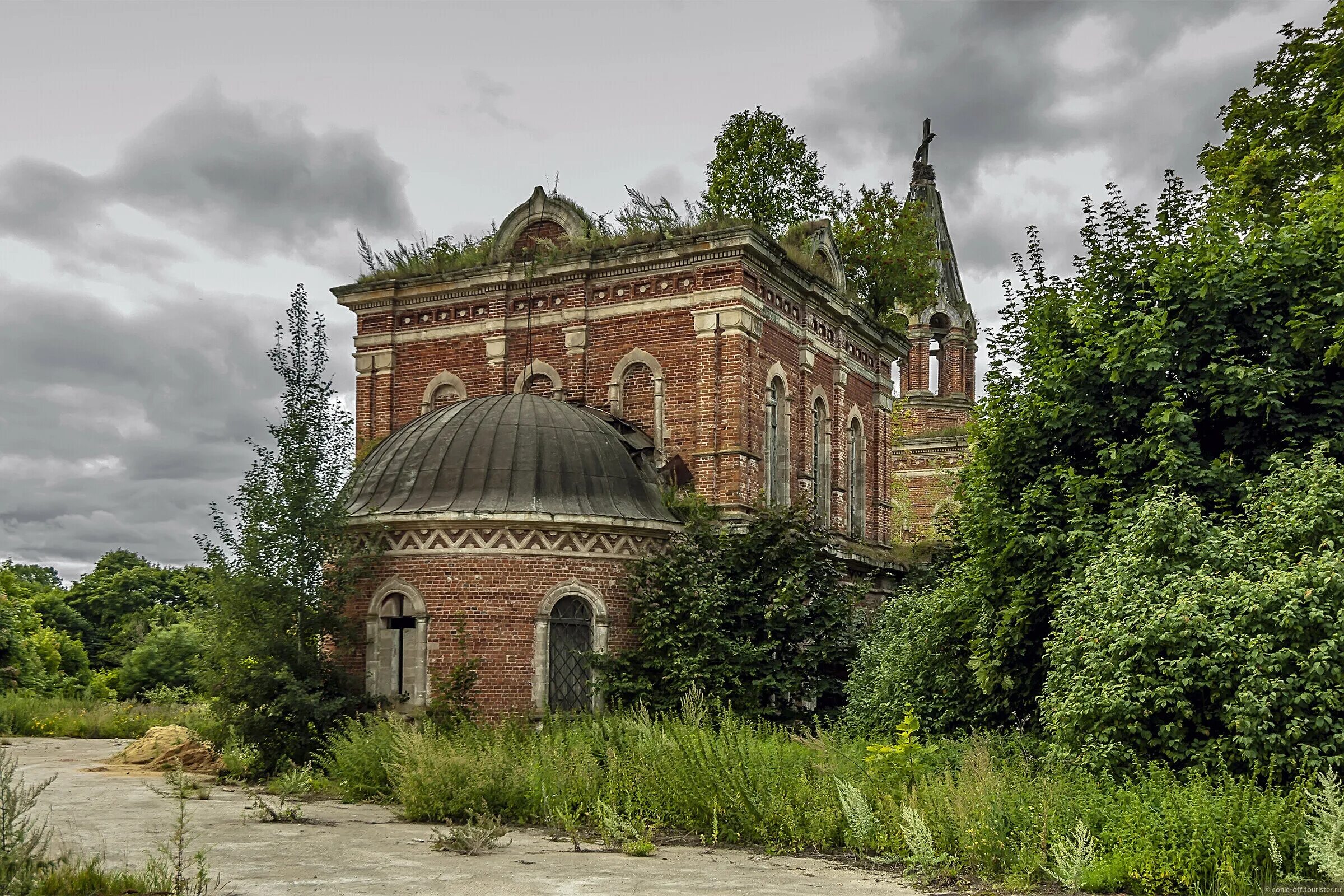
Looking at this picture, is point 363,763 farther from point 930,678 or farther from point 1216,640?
point 1216,640

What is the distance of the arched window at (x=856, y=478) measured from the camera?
2653 centimetres

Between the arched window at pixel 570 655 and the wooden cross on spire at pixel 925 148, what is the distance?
108 ft

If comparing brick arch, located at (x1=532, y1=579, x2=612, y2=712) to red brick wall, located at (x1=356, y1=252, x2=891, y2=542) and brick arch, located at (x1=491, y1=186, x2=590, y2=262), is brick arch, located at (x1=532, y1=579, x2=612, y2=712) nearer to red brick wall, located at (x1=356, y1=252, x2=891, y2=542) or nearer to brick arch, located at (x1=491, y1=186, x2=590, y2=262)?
red brick wall, located at (x1=356, y1=252, x2=891, y2=542)

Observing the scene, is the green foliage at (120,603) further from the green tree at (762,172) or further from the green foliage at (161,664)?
the green tree at (762,172)

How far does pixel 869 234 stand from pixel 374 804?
17973 millimetres

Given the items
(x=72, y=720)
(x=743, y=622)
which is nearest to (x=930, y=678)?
(x=743, y=622)

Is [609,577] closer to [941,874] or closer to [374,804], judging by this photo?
[374,804]

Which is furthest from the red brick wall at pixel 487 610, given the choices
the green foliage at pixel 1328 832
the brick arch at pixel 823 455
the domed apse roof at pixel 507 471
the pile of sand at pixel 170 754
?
the green foliage at pixel 1328 832

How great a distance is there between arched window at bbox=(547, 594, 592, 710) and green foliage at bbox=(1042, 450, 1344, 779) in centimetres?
784

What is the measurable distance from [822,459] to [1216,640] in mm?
14431

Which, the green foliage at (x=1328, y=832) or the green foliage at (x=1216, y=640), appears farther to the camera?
the green foliage at (x=1216, y=640)

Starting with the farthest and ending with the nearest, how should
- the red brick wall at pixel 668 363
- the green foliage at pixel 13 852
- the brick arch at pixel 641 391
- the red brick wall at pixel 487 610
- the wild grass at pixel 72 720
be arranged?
the wild grass at pixel 72 720 < the brick arch at pixel 641 391 < the red brick wall at pixel 668 363 < the red brick wall at pixel 487 610 < the green foliage at pixel 13 852

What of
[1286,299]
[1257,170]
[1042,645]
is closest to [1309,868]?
[1042,645]

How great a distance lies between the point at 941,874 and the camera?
10344 millimetres
